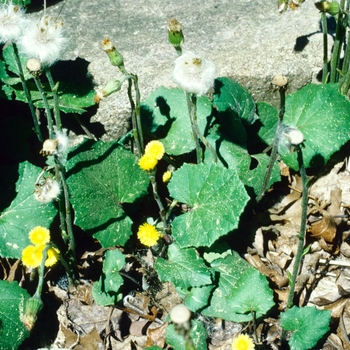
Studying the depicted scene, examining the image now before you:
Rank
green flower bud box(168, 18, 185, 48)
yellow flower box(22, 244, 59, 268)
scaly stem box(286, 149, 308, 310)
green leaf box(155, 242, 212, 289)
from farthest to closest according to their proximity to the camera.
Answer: green leaf box(155, 242, 212, 289)
yellow flower box(22, 244, 59, 268)
green flower bud box(168, 18, 185, 48)
scaly stem box(286, 149, 308, 310)

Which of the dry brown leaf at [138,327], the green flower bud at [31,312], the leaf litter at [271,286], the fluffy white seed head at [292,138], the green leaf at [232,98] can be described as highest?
the fluffy white seed head at [292,138]

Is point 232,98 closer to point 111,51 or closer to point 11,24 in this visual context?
point 111,51

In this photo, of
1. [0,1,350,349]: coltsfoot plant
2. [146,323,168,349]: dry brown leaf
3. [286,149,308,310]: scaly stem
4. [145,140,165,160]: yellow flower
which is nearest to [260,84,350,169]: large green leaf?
[0,1,350,349]: coltsfoot plant

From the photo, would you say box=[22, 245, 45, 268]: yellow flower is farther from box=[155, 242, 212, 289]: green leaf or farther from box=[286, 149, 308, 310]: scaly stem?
box=[286, 149, 308, 310]: scaly stem

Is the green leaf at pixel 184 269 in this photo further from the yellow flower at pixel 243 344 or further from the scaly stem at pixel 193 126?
the scaly stem at pixel 193 126

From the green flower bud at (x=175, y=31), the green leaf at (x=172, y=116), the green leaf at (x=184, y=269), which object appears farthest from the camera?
the green leaf at (x=172, y=116)

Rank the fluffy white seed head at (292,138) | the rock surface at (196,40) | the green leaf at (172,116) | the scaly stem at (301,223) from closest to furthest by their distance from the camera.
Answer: the fluffy white seed head at (292,138)
the scaly stem at (301,223)
the green leaf at (172,116)
the rock surface at (196,40)

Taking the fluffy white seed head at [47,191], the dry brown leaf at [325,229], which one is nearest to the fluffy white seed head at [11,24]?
the fluffy white seed head at [47,191]
